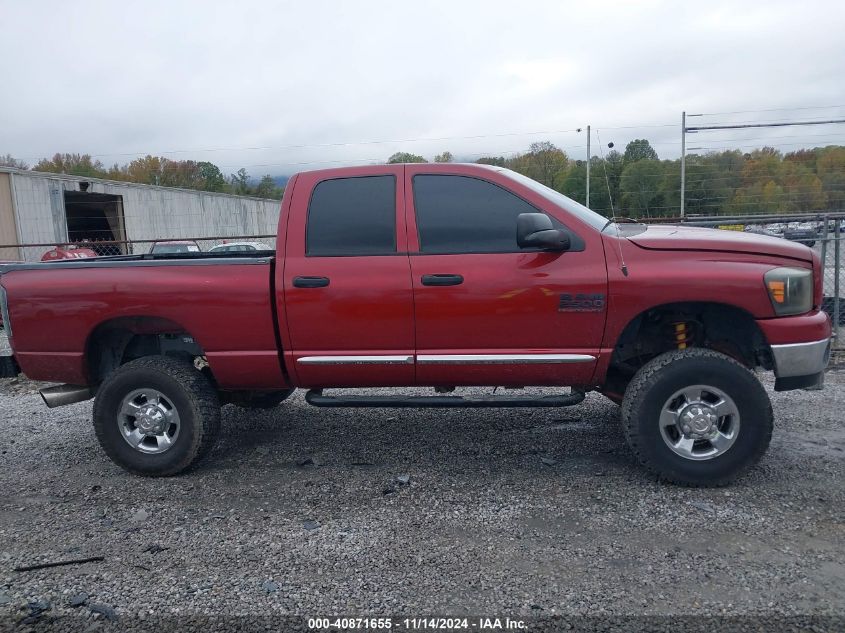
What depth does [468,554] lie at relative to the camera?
3350 millimetres

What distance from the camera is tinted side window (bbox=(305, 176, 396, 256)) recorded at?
4.37 m

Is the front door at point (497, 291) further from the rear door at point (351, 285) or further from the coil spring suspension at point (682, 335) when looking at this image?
the coil spring suspension at point (682, 335)

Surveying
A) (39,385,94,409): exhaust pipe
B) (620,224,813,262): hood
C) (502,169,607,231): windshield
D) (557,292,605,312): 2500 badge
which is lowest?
(39,385,94,409): exhaust pipe

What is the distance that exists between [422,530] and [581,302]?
1686 mm

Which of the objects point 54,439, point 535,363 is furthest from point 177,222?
point 535,363

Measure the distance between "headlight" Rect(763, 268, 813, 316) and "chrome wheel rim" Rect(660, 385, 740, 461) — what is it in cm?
65

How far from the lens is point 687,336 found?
4.47 meters

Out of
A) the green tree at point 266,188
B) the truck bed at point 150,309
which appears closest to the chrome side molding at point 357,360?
the truck bed at point 150,309

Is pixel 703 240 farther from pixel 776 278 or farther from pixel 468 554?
pixel 468 554

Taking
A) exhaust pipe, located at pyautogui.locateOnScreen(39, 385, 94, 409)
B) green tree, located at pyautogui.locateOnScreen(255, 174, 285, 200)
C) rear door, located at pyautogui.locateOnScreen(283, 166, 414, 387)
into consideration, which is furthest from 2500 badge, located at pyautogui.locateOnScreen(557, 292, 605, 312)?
green tree, located at pyautogui.locateOnScreen(255, 174, 285, 200)

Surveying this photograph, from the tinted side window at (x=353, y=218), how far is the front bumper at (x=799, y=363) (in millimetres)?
2523

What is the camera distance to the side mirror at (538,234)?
13.0ft

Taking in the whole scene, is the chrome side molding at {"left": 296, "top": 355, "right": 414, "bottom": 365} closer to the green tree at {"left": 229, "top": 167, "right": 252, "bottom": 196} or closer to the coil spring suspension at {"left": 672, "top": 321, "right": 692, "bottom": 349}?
the coil spring suspension at {"left": 672, "top": 321, "right": 692, "bottom": 349}

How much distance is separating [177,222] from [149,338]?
90.2ft
